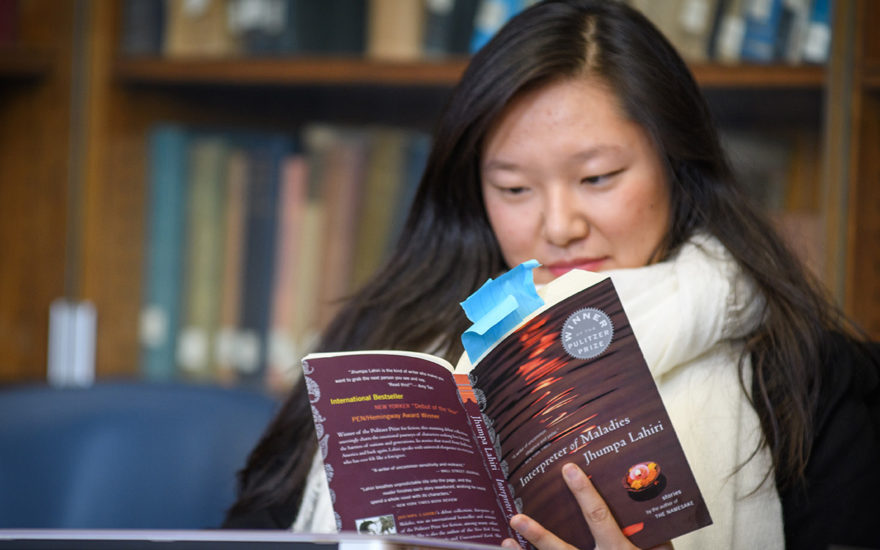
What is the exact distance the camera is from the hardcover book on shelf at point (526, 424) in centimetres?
79

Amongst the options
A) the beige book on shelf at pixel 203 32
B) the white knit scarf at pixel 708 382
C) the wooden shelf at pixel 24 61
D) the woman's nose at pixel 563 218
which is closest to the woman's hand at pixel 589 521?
the white knit scarf at pixel 708 382

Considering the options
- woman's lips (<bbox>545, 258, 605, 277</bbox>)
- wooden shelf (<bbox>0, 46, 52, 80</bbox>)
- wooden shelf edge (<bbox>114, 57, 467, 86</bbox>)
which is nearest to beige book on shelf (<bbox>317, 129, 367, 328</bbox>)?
wooden shelf edge (<bbox>114, 57, 467, 86</bbox>)

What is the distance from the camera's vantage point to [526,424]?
2.66 ft

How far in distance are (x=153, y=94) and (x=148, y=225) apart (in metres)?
0.24

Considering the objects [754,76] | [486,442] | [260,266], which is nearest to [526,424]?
[486,442]

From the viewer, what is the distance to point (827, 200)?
1.46 m

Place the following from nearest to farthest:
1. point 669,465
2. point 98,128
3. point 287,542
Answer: point 287,542, point 669,465, point 98,128

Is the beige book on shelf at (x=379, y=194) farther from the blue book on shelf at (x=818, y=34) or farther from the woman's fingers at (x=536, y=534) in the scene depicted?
the woman's fingers at (x=536, y=534)

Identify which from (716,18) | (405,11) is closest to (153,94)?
(405,11)

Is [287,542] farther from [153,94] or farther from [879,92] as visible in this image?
[153,94]

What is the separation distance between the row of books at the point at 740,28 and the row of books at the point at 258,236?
46cm

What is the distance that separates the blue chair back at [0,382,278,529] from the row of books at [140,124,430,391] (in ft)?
1.25

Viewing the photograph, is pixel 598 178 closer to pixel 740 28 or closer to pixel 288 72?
pixel 740 28

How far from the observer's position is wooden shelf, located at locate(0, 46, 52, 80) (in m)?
1.72
